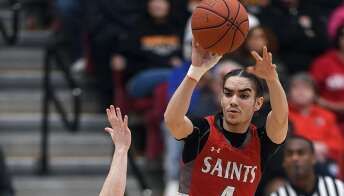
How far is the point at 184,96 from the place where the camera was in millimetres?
6133

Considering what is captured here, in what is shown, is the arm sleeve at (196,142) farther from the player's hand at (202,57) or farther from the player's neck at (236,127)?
the player's hand at (202,57)

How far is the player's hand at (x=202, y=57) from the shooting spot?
6188 millimetres

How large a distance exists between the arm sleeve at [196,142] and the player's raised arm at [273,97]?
363 millimetres

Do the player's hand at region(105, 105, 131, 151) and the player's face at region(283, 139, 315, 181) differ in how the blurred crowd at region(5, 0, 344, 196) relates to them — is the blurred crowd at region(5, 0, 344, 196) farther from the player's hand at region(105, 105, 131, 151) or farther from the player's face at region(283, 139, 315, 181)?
the player's hand at region(105, 105, 131, 151)

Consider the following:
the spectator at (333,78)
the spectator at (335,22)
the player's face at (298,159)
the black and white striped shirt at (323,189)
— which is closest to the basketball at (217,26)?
the black and white striped shirt at (323,189)

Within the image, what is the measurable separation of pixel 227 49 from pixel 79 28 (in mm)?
4678

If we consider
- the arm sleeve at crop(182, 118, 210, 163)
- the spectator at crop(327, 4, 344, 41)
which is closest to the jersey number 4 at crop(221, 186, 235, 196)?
the arm sleeve at crop(182, 118, 210, 163)

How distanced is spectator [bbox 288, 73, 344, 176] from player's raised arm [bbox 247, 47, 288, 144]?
3.24m

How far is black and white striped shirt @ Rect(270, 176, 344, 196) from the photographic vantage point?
8.13 m

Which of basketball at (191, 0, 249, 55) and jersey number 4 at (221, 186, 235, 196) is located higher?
basketball at (191, 0, 249, 55)

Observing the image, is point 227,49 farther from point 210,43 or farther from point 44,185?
point 44,185

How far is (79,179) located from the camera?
9.83 m

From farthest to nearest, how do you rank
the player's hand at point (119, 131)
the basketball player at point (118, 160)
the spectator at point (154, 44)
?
the spectator at point (154, 44) < the player's hand at point (119, 131) < the basketball player at point (118, 160)

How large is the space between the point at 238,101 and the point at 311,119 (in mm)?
3537
